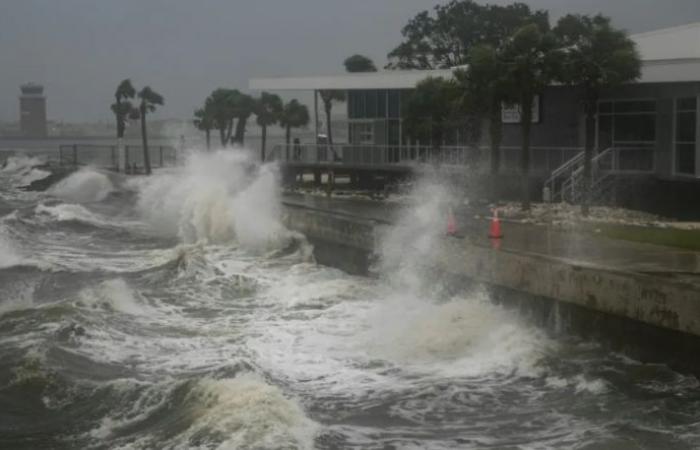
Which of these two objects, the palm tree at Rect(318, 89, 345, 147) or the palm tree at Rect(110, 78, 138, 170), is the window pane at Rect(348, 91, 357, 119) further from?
the palm tree at Rect(110, 78, 138, 170)

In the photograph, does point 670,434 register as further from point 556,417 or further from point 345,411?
point 345,411

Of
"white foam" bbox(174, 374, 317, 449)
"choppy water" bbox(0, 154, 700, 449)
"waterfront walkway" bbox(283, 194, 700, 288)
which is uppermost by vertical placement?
"waterfront walkway" bbox(283, 194, 700, 288)

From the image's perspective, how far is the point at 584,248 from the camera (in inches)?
623

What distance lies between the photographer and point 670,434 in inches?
366

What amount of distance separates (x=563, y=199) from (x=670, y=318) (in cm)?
1337

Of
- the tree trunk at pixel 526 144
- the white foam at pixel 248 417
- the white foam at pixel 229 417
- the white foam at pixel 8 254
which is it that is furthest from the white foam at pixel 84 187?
the white foam at pixel 248 417

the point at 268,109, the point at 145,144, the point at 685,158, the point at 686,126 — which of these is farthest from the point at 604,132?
the point at 145,144

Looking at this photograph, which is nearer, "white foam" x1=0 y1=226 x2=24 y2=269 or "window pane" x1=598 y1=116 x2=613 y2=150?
"white foam" x1=0 y1=226 x2=24 y2=269

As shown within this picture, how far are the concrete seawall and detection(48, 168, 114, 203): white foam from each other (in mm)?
34211

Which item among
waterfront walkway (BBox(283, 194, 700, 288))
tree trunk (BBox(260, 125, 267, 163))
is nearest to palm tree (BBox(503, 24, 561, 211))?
waterfront walkway (BBox(283, 194, 700, 288))

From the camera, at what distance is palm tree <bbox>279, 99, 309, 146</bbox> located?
49.3 meters

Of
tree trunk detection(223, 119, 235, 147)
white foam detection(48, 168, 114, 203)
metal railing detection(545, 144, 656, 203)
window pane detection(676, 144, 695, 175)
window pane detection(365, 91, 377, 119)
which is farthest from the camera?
tree trunk detection(223, 119, 235, 147)

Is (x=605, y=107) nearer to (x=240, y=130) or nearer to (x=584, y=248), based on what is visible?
(x=584, y=248)

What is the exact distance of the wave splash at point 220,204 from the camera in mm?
25984
